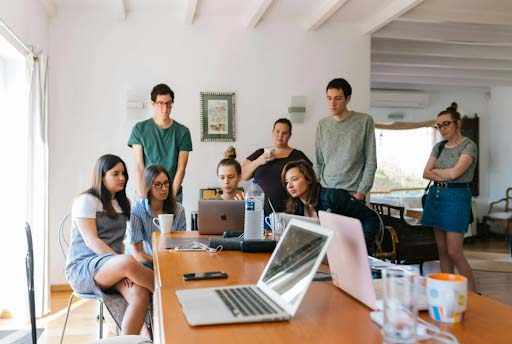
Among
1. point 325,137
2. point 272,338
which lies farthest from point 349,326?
point 325,137

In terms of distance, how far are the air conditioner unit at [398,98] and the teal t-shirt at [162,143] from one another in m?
4.90

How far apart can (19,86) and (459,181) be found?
347cm

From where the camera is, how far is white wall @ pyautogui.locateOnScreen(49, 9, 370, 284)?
4297 mm

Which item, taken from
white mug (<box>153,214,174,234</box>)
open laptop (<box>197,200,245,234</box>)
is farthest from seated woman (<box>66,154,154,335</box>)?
open laptop (<box>197,200,245,234</box>)

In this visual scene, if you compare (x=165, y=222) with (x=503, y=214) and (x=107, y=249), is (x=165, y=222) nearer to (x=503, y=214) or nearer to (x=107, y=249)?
(x=107, y=249)

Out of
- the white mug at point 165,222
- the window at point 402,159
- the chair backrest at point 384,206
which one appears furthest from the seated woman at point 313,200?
the window at point 402,159

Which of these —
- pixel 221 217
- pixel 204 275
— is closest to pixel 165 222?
pixel 221 217

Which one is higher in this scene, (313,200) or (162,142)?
(162,142)

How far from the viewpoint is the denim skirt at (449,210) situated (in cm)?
349

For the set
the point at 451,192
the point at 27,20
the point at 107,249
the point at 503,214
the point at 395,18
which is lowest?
the point at 503,214

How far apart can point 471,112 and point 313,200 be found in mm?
6926

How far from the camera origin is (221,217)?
235cm

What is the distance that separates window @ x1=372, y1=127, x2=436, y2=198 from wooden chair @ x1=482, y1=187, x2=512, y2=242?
3.89 feet

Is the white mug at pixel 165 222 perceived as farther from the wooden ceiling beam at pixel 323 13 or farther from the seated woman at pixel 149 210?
the wooden ceiling beam at pixel 323 13
